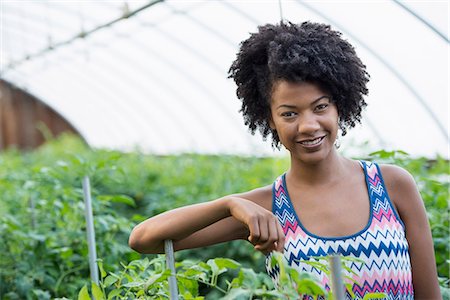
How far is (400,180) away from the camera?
167 cm

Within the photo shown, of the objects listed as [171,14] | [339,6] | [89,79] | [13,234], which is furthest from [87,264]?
[89,79]

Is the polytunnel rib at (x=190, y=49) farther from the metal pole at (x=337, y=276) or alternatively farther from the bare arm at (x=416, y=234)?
the metal pole at (x=337, y=276)

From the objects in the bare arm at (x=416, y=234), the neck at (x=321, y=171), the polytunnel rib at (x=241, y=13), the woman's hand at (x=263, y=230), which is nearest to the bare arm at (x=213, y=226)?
the woman's hand at (x=263, y=230)

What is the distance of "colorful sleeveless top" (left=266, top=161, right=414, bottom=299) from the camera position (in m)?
1.59

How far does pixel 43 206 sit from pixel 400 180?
6.52 ft

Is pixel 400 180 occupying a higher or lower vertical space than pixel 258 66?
lower

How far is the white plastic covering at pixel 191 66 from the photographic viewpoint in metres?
5.52

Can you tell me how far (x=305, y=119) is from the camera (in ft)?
5.15

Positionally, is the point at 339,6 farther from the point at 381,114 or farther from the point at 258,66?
the point at 258,66

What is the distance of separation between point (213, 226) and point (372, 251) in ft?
1.22

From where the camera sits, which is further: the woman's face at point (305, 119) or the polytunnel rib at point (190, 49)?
the polytunnel rib at point (190, 49)

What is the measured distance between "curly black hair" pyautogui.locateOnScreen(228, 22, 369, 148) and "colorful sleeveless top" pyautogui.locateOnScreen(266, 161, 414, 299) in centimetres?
24

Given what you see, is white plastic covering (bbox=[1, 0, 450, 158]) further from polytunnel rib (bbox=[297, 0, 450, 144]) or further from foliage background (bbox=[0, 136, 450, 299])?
foliage background (bbox=[0, 136, 450, 299])

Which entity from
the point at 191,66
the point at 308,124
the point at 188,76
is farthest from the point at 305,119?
the point at 188,76
